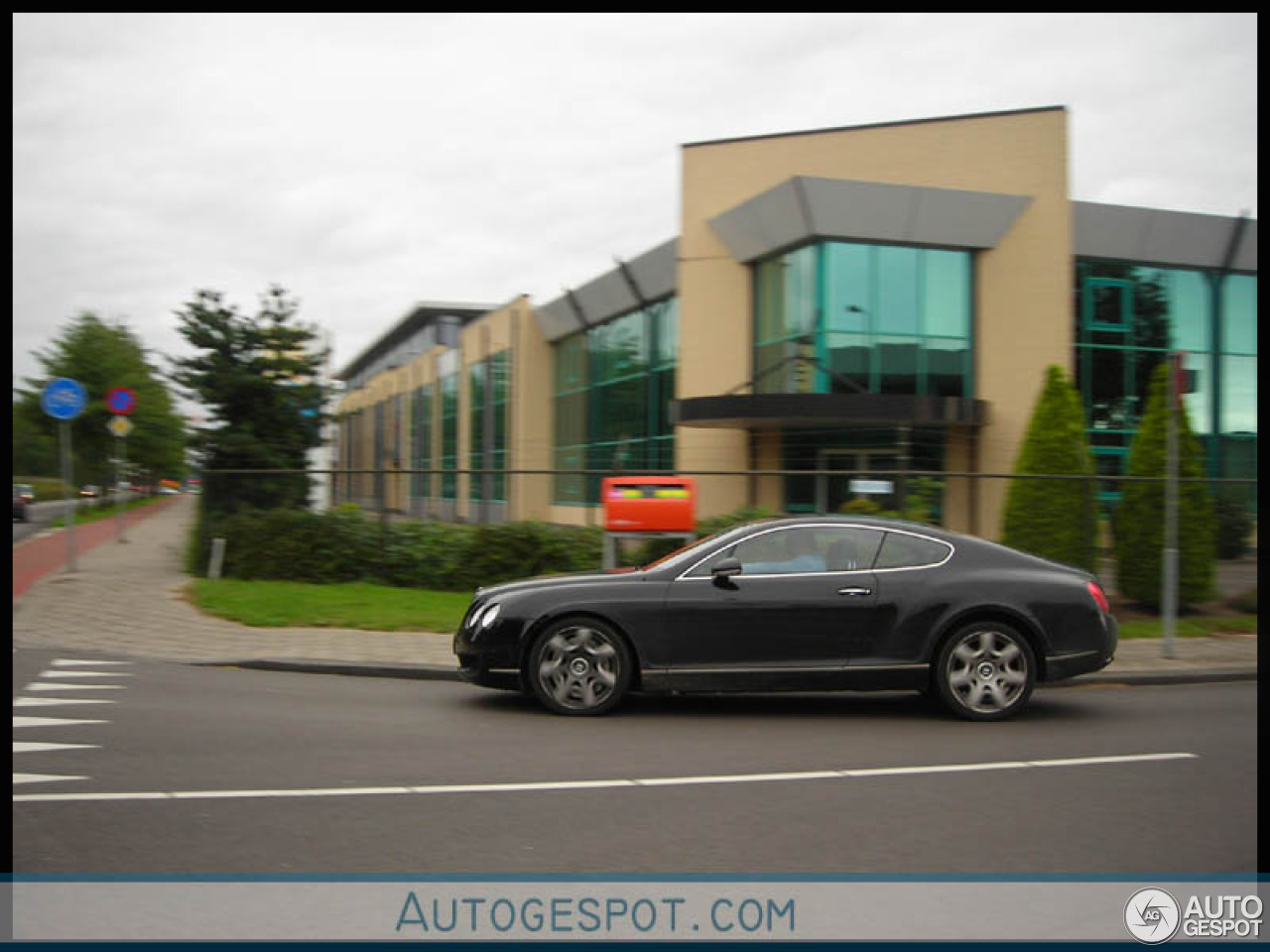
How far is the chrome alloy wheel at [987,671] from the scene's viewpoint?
809 centimetres

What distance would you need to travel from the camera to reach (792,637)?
26.5ft

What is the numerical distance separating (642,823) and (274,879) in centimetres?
171

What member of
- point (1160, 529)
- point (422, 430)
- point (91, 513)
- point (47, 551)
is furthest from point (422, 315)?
point (1160, 529)

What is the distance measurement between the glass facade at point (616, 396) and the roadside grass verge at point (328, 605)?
895 cm

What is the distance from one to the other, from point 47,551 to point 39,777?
17.2m

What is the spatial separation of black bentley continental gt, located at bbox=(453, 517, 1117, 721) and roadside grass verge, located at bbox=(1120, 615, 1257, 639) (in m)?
5.27

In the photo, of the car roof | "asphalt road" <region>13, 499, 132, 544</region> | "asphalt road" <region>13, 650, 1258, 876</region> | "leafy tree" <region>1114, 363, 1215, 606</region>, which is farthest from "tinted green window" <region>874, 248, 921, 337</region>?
"asphalt road" <region>13, 499, 132, 544</region>

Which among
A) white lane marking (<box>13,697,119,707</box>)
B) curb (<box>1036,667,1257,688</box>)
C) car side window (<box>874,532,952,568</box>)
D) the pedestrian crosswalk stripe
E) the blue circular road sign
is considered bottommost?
curb (<box>1036,667,1257,688</box>)

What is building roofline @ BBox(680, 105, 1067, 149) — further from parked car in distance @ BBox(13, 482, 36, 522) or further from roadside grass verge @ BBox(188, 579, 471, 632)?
parked car in distance @ BBox(13, 482, 36, 522)

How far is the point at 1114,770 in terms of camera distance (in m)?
6.55

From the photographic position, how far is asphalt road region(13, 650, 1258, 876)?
190 inches

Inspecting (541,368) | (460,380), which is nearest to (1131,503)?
(541,368)

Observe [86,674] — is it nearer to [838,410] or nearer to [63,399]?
[63,399]

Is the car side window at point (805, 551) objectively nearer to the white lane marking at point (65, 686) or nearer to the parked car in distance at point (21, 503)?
the white lane marking at point (65, 686)
